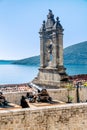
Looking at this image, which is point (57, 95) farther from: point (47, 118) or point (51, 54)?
point (51, 54)

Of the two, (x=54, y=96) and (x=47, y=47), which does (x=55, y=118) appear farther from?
(x=47, y=47)

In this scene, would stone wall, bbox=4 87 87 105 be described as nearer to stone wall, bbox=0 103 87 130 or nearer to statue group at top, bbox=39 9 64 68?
statue group at top, bbox=39 9 64 68

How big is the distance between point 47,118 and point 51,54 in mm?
12346

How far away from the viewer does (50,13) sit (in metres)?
24.8

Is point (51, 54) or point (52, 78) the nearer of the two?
point (52, 78)

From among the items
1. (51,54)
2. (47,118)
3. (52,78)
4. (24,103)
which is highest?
(51,54)

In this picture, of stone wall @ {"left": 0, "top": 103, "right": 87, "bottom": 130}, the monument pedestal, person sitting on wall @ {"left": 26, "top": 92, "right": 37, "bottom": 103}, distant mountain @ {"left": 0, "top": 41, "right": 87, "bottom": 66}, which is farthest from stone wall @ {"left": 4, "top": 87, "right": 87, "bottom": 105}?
distant mountain @ {"left": 0, "top": 41, "right": 87, "bottom": 66}

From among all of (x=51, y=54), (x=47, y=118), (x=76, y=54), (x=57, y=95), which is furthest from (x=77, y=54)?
(x=47, y=118)

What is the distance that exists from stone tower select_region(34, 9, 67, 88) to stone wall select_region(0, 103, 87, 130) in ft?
30.6

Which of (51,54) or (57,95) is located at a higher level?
(51,54)

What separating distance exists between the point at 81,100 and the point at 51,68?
4.77 metres

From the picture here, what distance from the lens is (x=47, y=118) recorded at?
12.7m

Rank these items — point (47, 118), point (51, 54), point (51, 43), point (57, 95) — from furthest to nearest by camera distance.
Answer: point (51, 54)
point (51, 43)
point (57, 95)
point (47, 118)

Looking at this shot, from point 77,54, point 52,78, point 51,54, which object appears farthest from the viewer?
point 77,54
